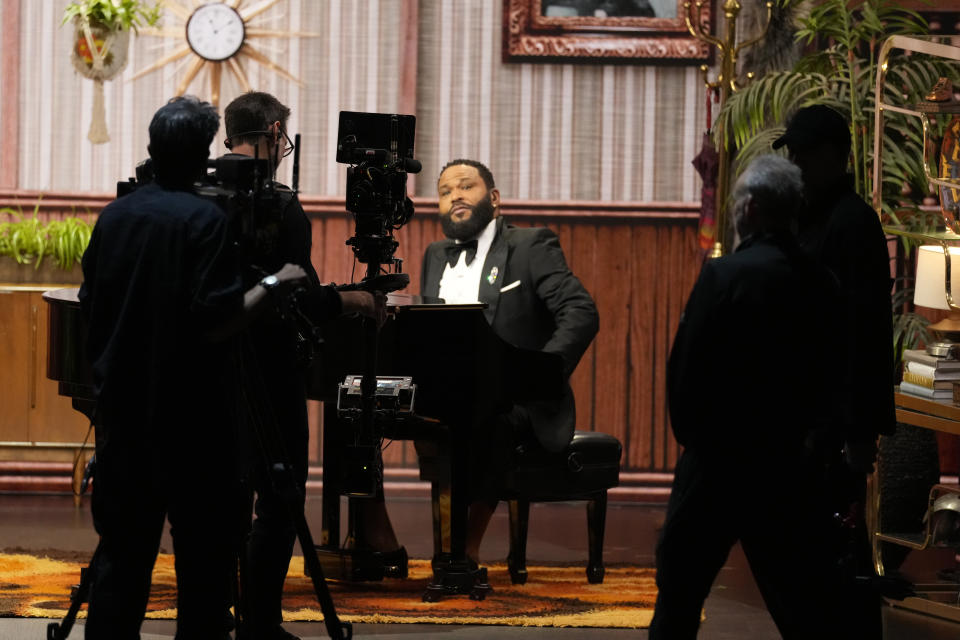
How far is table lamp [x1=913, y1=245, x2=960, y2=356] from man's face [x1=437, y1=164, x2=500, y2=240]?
1532mm

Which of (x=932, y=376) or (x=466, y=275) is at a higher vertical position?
(x=466, y=275)

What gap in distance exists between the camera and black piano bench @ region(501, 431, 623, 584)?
16.6 feet

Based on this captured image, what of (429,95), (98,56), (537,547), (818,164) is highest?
(98,56)

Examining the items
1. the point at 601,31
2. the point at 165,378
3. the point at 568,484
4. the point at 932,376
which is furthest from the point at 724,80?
the point at 165,378

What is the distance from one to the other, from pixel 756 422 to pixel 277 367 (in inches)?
53.9

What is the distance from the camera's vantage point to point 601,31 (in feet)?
22.5

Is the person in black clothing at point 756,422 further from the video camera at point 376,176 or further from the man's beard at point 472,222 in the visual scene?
the man's beard at point 472,222

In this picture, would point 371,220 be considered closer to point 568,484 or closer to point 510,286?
point 510,286

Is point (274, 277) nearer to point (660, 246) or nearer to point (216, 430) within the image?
point (216, 430)

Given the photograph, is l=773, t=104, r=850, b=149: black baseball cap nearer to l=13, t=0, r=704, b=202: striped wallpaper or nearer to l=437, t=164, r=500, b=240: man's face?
l=437, t=164, r=500, b=240: man's face

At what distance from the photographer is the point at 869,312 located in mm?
3461

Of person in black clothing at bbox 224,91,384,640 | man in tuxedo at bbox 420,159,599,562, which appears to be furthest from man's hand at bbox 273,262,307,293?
man in tuxedo at bbox 420,159,599,562

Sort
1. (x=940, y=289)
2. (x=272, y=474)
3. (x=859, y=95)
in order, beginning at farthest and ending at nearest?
(x=859, y=95), (x=940, y=289), (x=272, y=474)

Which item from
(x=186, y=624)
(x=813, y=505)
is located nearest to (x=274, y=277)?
(x=186, y=624)
